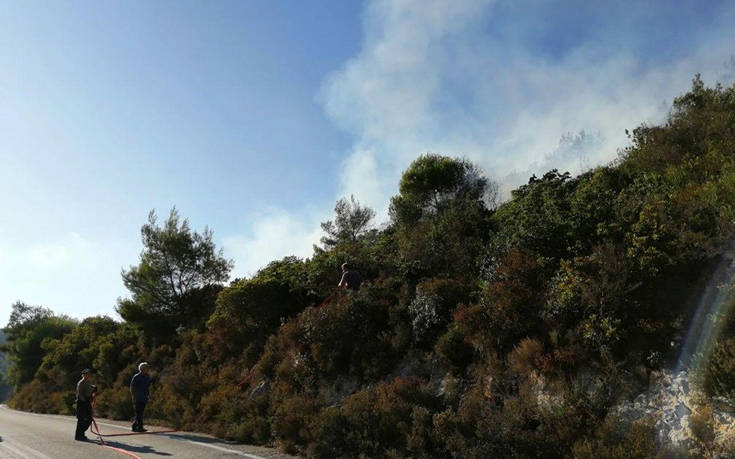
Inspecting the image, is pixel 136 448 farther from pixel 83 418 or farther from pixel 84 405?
pixel 84 405

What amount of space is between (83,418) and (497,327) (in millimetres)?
10796

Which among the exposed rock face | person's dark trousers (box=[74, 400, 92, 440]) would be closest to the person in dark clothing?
person's dark trousers (box=[74, 400, 92, 440])

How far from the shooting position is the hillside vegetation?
7.09 m

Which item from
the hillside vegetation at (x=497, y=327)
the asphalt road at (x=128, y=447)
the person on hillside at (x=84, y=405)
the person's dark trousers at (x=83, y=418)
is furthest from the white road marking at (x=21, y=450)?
the hillside vegetation at (x=497, y=327)

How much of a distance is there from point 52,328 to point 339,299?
142 feet

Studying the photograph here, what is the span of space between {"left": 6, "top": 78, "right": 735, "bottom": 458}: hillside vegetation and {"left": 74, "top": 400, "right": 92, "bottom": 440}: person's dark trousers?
259cm

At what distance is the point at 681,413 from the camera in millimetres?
6090

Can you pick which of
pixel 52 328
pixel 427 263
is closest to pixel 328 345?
pixel 427 263

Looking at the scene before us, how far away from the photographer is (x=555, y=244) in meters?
10.7

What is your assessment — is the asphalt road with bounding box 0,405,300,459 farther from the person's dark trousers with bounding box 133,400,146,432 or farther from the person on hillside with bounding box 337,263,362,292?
the person on hillside with bounding box 337,263,362,292

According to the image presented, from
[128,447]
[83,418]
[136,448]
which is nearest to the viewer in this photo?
[136,448]

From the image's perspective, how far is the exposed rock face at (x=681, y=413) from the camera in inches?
217

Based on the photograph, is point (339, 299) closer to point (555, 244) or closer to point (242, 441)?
point (242, 441)

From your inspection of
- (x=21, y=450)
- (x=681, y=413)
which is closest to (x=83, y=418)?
(x=21, y=450)
